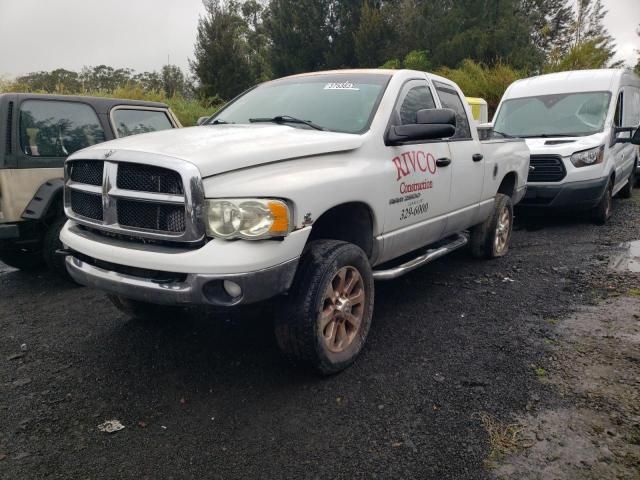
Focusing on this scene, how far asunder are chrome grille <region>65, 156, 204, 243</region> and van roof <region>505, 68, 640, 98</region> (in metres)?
7.61

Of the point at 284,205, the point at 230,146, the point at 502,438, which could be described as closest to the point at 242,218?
the point at 284,205

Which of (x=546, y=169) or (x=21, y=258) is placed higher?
(x=546, y=169)

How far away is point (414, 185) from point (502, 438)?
1.91 meters

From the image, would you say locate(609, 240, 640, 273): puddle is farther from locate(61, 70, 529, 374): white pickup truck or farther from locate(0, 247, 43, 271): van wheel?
locate(0, 247, 43, 271): van wheel

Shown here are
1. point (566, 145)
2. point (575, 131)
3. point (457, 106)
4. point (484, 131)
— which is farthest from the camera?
point (575, 131)

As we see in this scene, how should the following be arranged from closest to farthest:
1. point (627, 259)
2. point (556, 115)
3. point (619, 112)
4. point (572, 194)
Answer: point (627, 259) < point (572, 194) < point (619, 112) < point (556, 115)

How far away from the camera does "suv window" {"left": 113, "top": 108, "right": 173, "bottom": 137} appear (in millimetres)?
5766

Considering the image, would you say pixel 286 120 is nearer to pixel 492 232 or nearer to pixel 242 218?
pixel 242 218

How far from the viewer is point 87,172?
10.4 feet

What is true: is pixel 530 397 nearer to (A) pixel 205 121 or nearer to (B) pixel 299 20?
(A) pixel 205 121

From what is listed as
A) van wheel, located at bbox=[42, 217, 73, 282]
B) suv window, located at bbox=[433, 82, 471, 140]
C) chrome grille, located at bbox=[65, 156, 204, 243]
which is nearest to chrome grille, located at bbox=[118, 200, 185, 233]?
chrome grille, located at bbox=[65, 156, 204, 243]

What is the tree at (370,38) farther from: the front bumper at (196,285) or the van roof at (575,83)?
the front bumper at (196,285)

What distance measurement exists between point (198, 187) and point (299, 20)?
30.3 metres

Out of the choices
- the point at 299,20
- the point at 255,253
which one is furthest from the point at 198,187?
the point at 299,20
